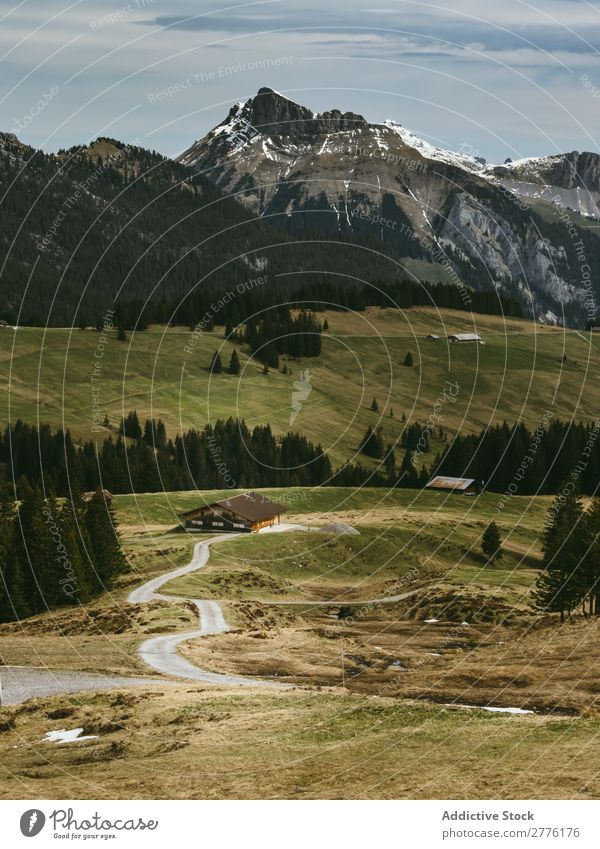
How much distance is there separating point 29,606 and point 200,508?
44937mm

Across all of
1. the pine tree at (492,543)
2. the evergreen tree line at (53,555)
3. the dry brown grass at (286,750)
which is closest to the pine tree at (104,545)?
the evergreen tree line at (53,555)

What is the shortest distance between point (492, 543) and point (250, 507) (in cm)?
3269

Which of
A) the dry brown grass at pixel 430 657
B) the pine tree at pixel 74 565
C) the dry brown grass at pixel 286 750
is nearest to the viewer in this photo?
the dry brown grass at pixel 286 750

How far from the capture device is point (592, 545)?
108 metres

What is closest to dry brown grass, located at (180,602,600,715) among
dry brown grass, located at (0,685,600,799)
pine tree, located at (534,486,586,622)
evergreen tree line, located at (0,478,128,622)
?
pine tree, located at (534,486,586,622)

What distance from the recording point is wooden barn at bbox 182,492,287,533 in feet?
501

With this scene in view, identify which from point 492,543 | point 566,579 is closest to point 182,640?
point 566,579

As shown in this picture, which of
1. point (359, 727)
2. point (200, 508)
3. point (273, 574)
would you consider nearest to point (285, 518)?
point (200, 508)

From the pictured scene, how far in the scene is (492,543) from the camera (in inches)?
5871

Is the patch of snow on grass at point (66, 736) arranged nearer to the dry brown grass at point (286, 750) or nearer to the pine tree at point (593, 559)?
the dry brown grass at point (286, 750)

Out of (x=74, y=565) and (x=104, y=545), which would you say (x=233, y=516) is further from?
(x=74, y=565)

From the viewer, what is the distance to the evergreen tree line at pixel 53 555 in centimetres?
11338

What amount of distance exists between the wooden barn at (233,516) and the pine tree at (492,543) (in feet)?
93.3
